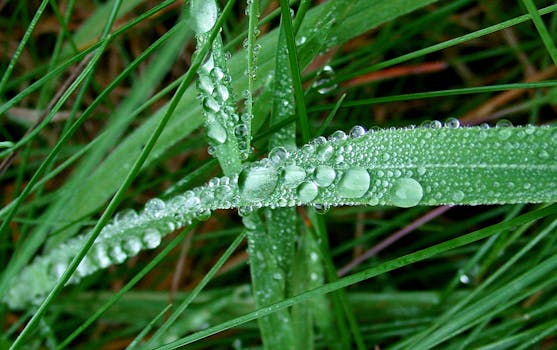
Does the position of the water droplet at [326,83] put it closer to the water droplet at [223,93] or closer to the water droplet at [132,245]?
the water droplet at [223,93]

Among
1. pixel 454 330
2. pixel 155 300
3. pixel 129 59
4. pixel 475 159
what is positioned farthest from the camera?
pixel 129 59

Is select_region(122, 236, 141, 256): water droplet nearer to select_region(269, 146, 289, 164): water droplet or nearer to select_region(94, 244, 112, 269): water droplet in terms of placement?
A: select_region(94, 244, 112, 269): water droplet

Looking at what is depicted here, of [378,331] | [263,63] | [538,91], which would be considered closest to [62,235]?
[263,63]

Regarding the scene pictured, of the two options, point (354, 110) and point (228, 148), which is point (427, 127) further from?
point (354, 110)

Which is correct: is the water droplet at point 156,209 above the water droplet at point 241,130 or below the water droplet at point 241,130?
below

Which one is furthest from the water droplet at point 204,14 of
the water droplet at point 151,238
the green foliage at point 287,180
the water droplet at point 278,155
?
the water droplet at point 151,238

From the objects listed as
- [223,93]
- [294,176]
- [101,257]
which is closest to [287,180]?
[294,176]
